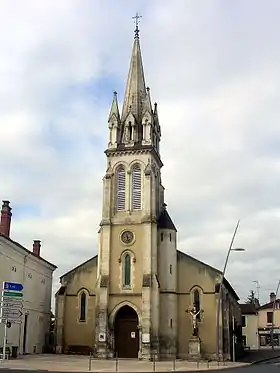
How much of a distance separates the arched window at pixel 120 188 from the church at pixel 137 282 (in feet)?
0.35

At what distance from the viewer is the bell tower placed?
5156 cm

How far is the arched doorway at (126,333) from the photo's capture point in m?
52.4

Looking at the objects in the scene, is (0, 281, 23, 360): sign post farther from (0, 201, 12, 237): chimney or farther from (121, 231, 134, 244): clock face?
(121, 231, 134, 244): clock face

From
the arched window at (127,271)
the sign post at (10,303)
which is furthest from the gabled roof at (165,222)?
the sign post at (10,303)

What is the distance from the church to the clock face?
10 centimetres

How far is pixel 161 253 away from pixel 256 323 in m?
58.9

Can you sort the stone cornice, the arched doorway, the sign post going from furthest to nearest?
the stone cornice
the arched doorway
the sign post

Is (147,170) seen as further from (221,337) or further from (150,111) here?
(221,337)

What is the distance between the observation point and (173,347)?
52.6 metres

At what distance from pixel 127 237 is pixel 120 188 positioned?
5484mm

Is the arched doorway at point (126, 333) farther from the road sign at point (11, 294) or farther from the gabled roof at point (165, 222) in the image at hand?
the road sign at point (11, 294)

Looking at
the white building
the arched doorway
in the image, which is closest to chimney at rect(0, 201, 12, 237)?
the white building

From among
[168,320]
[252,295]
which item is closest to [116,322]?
[168,320]

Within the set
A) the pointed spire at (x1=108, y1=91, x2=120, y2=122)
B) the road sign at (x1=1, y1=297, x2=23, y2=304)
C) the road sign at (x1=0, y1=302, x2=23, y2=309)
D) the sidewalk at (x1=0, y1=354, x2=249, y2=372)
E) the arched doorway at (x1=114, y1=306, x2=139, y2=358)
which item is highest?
the pointed spire at (x1=108, y1=91, x2=120, y2=122)
